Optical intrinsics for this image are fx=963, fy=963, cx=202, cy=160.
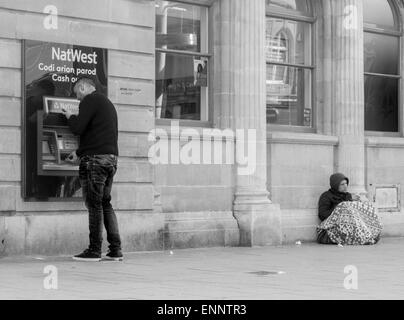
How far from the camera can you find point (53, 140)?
11969 millimetres

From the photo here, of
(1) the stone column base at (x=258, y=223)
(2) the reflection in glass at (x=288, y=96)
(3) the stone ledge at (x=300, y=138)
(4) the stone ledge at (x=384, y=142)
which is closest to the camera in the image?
(1) the stone column base at (x=258, y=223)

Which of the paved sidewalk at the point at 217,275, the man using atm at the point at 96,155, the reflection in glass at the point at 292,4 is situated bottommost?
the paved sidewalk at the point at 217,275

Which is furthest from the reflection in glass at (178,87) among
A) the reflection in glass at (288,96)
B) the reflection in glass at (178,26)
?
the reflection in glass at (288,96)

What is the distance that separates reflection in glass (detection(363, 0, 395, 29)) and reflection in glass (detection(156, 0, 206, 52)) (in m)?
3.81

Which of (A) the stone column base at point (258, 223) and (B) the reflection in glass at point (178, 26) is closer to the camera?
(B) the reflection in glass at point (178, 26)

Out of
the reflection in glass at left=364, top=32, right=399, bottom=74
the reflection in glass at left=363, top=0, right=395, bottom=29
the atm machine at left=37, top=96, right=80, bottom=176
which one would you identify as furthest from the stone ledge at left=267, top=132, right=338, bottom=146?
the atm machine at left=37, top=96, right=80, bottom=176

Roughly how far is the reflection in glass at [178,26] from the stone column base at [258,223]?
8.41 ft

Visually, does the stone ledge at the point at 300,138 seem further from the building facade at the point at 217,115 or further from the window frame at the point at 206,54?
the window frame at the point at 206,54

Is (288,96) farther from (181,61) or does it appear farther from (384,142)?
(181,61)

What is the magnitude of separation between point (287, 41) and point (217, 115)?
231cm

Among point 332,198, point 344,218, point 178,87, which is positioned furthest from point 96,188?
point 332,198

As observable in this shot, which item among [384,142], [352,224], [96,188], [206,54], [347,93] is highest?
[206,54]

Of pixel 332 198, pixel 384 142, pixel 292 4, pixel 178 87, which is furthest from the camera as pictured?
pixel 384 142

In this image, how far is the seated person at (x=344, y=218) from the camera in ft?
48.4
